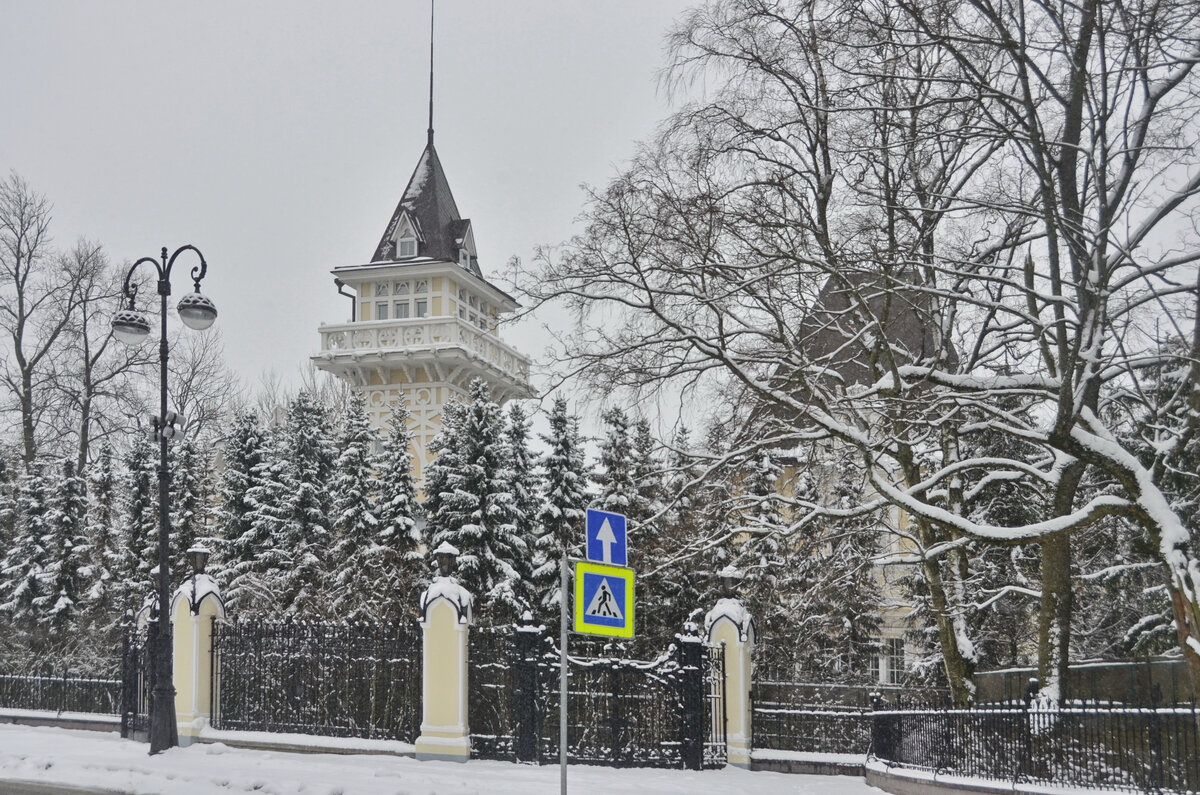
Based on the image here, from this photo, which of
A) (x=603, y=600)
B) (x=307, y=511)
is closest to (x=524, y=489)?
(x=307, y=511)

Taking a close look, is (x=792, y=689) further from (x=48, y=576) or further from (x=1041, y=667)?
(x=48, y=576)

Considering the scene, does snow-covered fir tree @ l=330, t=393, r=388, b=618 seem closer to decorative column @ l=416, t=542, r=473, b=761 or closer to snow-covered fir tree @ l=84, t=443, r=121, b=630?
snow-covered fir tree @ l=84, t=443, r=121, b=630

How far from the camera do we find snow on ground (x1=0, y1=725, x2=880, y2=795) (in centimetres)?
1474

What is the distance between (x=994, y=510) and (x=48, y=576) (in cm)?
2710

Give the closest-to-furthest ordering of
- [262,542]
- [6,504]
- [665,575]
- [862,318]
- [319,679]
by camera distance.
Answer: [319,679], [862,318], [665,575], [262,542], [6,504]

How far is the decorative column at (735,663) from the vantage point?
19.1 meters

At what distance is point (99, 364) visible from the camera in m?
43.9

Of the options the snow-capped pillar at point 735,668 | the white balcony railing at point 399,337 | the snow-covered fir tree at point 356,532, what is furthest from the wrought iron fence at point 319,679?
the white balcony railing at point 399,337

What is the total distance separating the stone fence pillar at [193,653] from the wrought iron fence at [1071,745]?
37.6ft

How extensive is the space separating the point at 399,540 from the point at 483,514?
2311mm

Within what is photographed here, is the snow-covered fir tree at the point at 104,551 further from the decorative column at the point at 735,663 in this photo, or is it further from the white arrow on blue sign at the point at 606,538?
the white arrow on blue sign at the point at 606,538

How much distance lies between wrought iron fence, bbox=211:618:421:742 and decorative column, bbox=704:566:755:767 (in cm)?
475

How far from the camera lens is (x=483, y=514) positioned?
3241cm

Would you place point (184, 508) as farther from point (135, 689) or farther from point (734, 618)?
point (734, 618)
